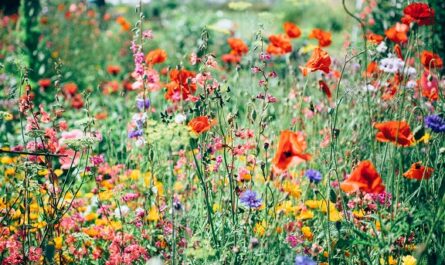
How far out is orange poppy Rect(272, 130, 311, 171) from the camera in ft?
5.55

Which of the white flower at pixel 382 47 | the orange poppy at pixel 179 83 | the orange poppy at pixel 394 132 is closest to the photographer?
the orange poppy at pixel 394 132

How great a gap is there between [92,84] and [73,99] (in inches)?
43.9

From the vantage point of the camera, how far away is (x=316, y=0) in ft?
44.4

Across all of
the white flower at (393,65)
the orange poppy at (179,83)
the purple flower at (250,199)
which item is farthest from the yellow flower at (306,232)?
the white flower at (393,65)

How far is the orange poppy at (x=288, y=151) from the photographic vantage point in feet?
5.55

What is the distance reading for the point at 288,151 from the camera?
1.72m

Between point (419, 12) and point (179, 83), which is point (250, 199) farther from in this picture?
point (419, 12)

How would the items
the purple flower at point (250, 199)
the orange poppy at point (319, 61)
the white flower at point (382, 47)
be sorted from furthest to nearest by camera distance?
the white flower at point (382, 47) → the orange poppy at point (319, 61) → the purple flower at point (250, 199)

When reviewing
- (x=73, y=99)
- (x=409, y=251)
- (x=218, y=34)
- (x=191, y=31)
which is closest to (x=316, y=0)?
(x=218, y=34)

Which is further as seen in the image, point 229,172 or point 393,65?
point 393,65

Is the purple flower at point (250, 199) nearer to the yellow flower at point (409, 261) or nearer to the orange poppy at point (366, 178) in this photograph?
the orange poppy at point (366, 178)

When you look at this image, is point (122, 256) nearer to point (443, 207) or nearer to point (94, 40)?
point (443, 207)

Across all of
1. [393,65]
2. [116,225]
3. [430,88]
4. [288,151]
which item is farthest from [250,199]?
[430,88]

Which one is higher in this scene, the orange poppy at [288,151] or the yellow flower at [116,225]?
the orange poppy at [288,151]
